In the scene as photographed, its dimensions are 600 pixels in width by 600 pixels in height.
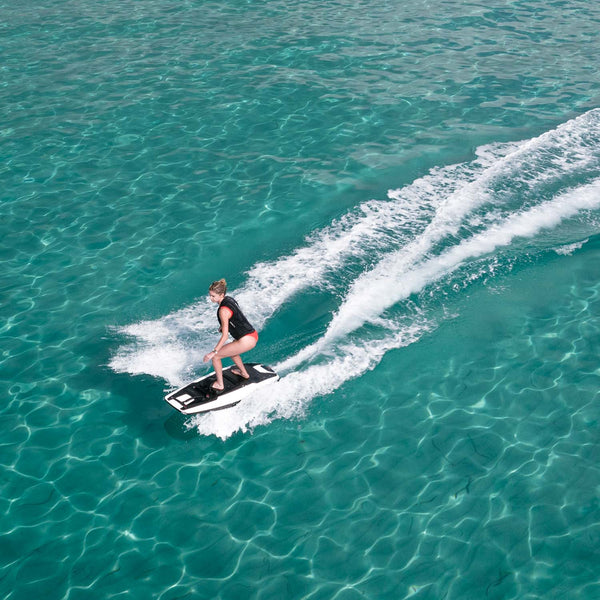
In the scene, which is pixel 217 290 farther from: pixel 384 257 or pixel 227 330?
pixel 384 257

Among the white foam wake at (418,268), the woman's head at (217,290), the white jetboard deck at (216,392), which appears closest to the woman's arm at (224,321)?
the woman's head at (217,290)

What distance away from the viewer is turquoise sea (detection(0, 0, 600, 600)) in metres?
9.02

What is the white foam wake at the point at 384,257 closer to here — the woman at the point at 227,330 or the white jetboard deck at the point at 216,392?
the white jetboard deck at the point at 216,392

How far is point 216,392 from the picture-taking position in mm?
10633

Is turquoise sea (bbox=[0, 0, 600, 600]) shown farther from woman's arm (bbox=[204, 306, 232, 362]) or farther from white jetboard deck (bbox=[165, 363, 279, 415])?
woman's arm (bbox=[204, 306, 232, 362])

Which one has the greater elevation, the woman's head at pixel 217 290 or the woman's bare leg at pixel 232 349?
the woman's head at pixel 217 290

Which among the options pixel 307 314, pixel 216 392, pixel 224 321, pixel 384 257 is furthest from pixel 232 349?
pixel 384 257

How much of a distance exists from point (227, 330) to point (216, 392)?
1.06m

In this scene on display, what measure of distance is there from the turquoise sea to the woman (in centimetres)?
92

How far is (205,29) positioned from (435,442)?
19.0m

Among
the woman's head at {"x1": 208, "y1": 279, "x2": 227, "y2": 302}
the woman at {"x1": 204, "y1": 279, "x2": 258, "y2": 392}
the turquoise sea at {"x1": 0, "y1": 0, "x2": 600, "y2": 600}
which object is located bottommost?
the turquoise sea at {"x1": 0, "y1": 0, "x2": 600, "y2": 600}

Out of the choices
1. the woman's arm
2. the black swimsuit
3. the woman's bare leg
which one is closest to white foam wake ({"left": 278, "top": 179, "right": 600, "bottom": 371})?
the woman's bare leg

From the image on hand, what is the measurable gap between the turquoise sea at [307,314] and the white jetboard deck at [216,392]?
32cm

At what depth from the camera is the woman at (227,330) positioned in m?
10.1
